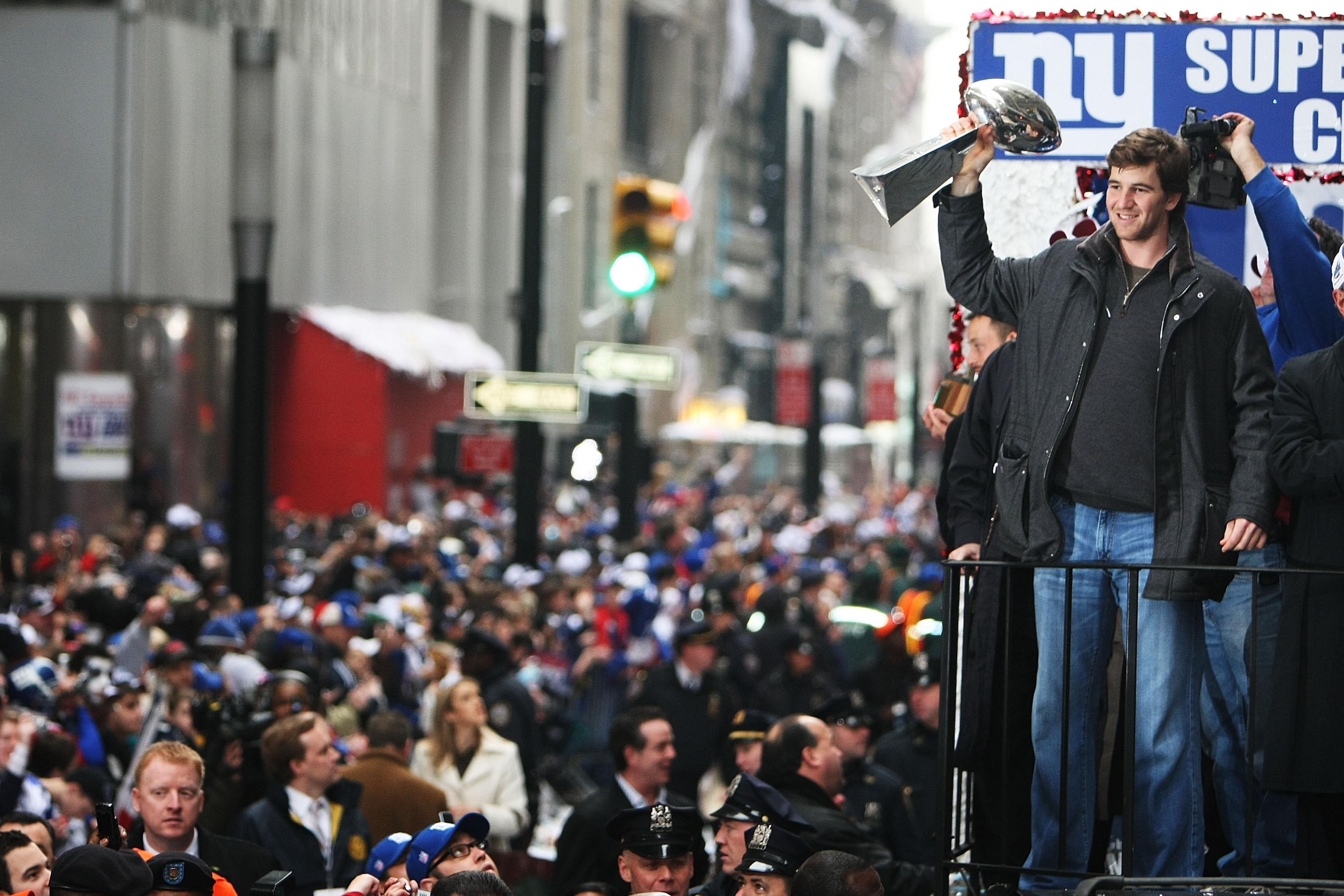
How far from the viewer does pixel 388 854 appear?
6.56 meters

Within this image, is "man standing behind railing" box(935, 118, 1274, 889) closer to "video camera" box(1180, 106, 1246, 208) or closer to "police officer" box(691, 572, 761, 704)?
"video camera" box(1180, 106, 1246, 208)

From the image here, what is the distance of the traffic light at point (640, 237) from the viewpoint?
16000 millimetres

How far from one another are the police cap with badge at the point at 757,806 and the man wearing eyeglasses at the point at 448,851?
890 mm

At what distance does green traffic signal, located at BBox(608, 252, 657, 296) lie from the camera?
15.9m

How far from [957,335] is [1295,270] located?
85.1 inches

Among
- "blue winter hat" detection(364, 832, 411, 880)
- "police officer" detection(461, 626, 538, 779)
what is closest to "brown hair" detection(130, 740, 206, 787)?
"blue winter hat" detection(364, 832, 411, 880)

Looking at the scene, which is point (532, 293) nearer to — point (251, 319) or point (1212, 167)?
point (251, 319)

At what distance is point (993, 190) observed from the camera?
792 cm

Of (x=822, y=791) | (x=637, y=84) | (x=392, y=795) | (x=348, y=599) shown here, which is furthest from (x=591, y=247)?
(x=822, y=791)

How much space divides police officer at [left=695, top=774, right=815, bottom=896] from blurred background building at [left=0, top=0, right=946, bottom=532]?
15.7 meters

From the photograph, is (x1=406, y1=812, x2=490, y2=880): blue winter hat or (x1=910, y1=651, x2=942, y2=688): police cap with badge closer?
(x1=406, y1=812, x2=490, y2=880): blue winter hat

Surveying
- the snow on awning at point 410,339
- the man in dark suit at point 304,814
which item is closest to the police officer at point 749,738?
the man in dark suit at point 304,814

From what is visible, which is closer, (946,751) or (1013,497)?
(946,751)

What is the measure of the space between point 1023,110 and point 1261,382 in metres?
1.06
